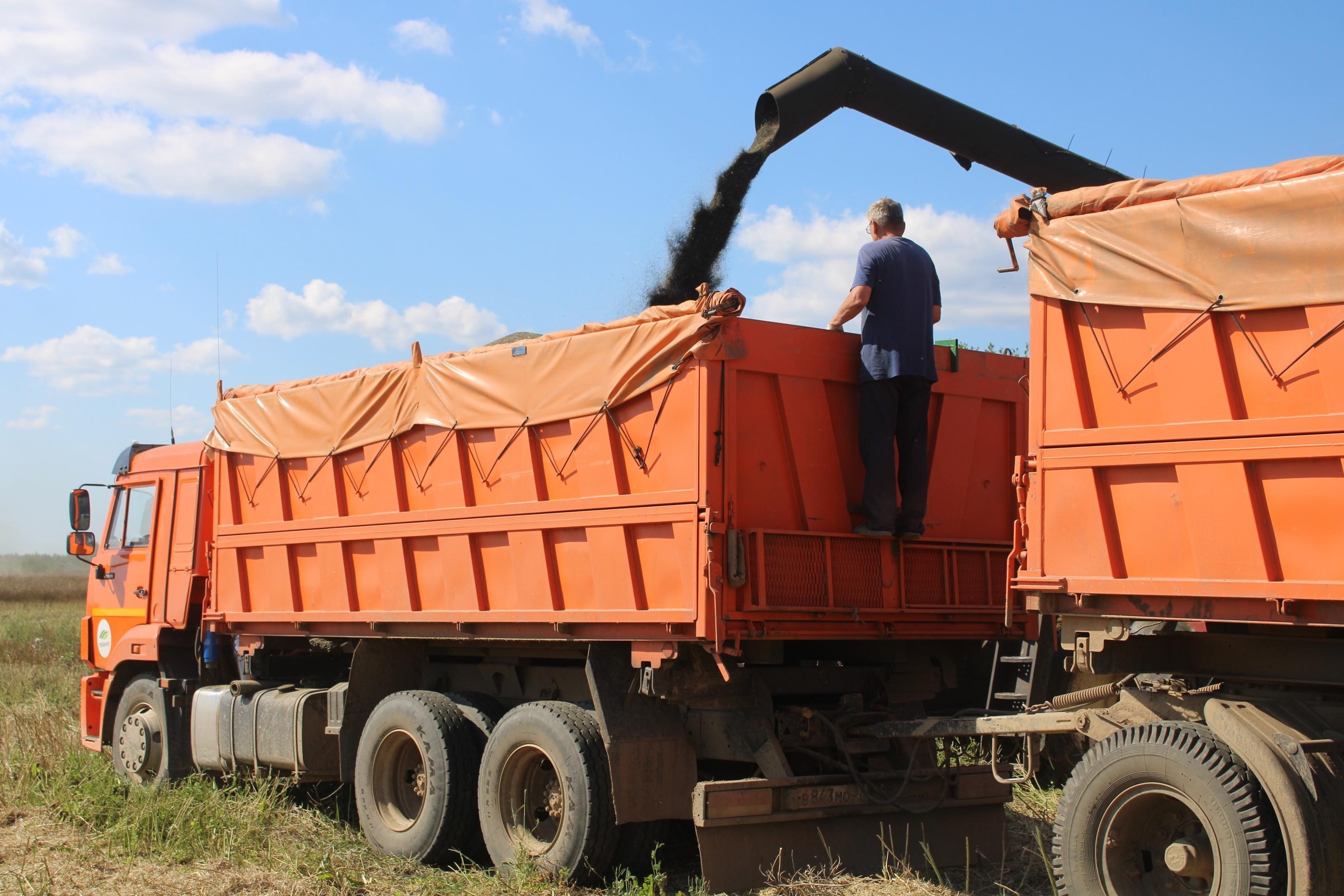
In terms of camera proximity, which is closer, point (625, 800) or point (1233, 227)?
point (1233, 227)

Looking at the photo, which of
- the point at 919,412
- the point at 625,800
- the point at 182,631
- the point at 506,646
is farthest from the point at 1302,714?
the point at 182,631

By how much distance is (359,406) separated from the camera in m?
8.41

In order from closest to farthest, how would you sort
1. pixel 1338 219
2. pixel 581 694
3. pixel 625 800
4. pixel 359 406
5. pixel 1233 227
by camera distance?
pixel 1338 219
pixel 1233 227
pixel 625 800
pixel 581 694
pixel 359 406

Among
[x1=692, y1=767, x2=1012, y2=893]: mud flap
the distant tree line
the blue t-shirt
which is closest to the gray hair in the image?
the blue t-shirt

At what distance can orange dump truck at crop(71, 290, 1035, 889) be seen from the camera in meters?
6.15

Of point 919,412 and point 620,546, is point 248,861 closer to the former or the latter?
point 620,546

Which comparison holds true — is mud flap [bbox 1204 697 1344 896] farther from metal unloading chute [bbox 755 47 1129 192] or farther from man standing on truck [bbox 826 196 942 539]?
metal unloading chute [bbox 755 47 1129 192]

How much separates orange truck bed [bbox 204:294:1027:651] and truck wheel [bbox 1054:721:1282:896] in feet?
4.85

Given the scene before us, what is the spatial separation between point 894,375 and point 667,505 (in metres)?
1.36

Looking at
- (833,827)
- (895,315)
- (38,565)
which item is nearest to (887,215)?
(895,315)

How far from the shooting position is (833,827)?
21.4 ft

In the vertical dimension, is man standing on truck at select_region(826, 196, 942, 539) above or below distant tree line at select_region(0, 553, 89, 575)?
below

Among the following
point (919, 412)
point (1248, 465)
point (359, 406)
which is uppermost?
point (359, 406)

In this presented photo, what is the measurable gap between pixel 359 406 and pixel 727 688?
345 centimetres
